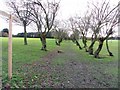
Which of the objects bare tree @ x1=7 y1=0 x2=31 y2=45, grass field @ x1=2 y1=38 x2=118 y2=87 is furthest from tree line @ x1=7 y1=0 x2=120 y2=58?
grass field @ x1=2 y1=38 x2=118 y2=87

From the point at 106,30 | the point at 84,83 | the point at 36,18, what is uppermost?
the point at 36,18

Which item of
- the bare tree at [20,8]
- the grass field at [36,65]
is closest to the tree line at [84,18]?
the bare tree at [20,8]

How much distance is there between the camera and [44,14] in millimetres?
17906

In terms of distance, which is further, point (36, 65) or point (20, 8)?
point (20, 8)

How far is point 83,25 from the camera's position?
776 inches

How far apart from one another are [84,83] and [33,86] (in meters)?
1.36

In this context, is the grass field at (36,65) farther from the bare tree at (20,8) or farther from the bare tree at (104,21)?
the bare tree at (20,8)

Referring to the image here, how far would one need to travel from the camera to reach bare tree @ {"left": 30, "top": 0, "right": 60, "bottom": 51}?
17.3 meters

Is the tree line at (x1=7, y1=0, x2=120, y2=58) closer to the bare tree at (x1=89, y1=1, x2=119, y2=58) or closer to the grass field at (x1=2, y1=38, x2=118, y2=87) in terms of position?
the bare tree at (x1=89, y1=1, x2=119, y2=58)

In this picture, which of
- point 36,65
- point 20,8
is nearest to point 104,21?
point 36,65

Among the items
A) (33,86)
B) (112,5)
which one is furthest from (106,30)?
(33,86)

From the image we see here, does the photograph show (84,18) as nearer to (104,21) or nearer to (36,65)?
(104,21)

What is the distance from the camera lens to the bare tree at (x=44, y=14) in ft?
56.9

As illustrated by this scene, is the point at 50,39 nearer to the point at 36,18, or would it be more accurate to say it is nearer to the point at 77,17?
the point at 77,17
